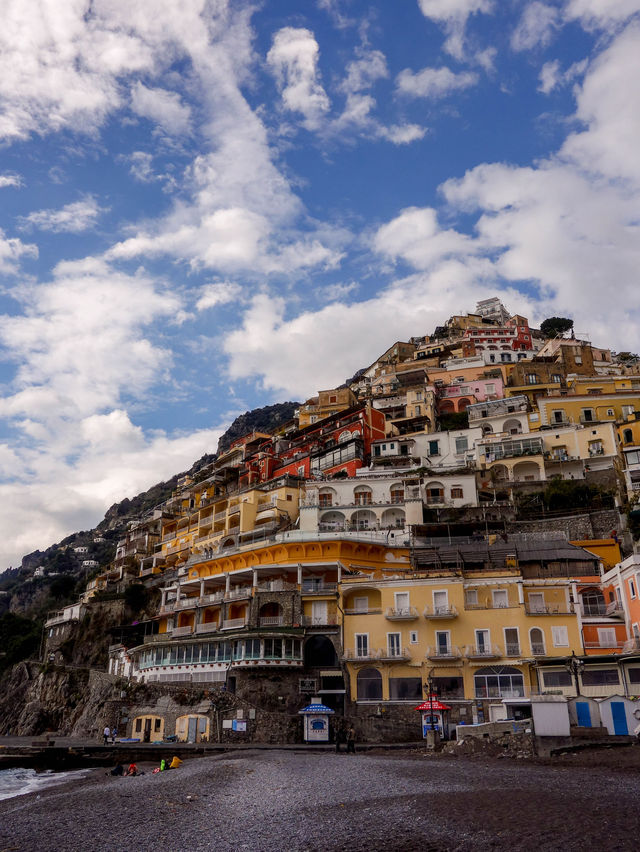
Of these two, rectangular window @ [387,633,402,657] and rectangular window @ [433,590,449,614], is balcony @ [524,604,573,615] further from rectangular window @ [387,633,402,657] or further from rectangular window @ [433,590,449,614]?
rectangular window @ [387,633,402,657]

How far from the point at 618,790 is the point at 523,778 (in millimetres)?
3229

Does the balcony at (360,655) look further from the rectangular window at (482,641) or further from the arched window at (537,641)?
→ the arched window at (537,641)

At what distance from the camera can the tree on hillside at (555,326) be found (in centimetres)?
10519

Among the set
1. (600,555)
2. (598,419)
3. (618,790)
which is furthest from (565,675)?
(598,419)

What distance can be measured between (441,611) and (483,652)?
9.55 feet

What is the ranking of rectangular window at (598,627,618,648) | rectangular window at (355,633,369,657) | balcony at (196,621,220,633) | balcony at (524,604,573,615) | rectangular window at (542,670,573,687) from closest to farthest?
rectangular window at (542,670,573,687) → rectangular window at (598,627,618,648) → balcony at (524,604,573,615) → rectangular window at (355,633,369,657) → balcony at (196,621,220,633)

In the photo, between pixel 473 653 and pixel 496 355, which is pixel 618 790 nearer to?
pixel 473 653

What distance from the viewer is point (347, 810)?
55.0 ft

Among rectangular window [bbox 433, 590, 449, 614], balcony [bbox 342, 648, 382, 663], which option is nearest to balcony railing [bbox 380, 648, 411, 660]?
balcony [bbox 342, 648, 382, 663]

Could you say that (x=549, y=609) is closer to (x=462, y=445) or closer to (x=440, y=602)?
(x=440, y=602)

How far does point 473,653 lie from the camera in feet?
117

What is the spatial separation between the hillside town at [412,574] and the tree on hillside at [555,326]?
3030 centimetres

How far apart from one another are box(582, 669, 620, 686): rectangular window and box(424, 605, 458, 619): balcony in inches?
278

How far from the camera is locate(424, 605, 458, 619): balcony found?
119ft
